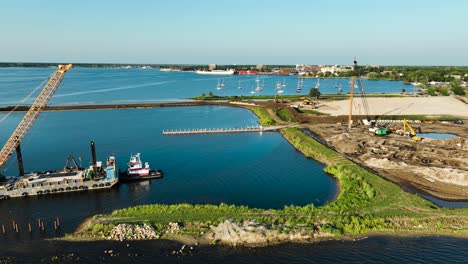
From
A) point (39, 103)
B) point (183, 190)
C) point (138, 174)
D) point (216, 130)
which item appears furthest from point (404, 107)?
point (39, 103)

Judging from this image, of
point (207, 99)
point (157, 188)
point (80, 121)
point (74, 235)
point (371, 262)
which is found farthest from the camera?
point (207, 99)

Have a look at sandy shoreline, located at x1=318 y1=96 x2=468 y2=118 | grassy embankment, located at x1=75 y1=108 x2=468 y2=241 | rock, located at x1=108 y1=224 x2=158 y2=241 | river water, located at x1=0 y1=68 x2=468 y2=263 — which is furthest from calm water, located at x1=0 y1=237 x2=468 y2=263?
sandy shoreline, located at x1=318 y1=96 x2=468 y2=118

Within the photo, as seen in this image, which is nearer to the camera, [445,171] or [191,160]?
[445,171]

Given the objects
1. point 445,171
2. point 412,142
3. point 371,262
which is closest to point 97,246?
point 371,262

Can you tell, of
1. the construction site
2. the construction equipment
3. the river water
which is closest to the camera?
the river water

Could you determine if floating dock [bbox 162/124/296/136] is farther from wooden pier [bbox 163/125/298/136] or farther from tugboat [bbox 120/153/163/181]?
tugboat [bbox 120/153/163/181]

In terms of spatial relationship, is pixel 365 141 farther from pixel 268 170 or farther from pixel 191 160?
pixel 191 160

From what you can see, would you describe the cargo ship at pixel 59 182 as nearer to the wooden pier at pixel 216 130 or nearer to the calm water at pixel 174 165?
the calm water at pixel 174 165
